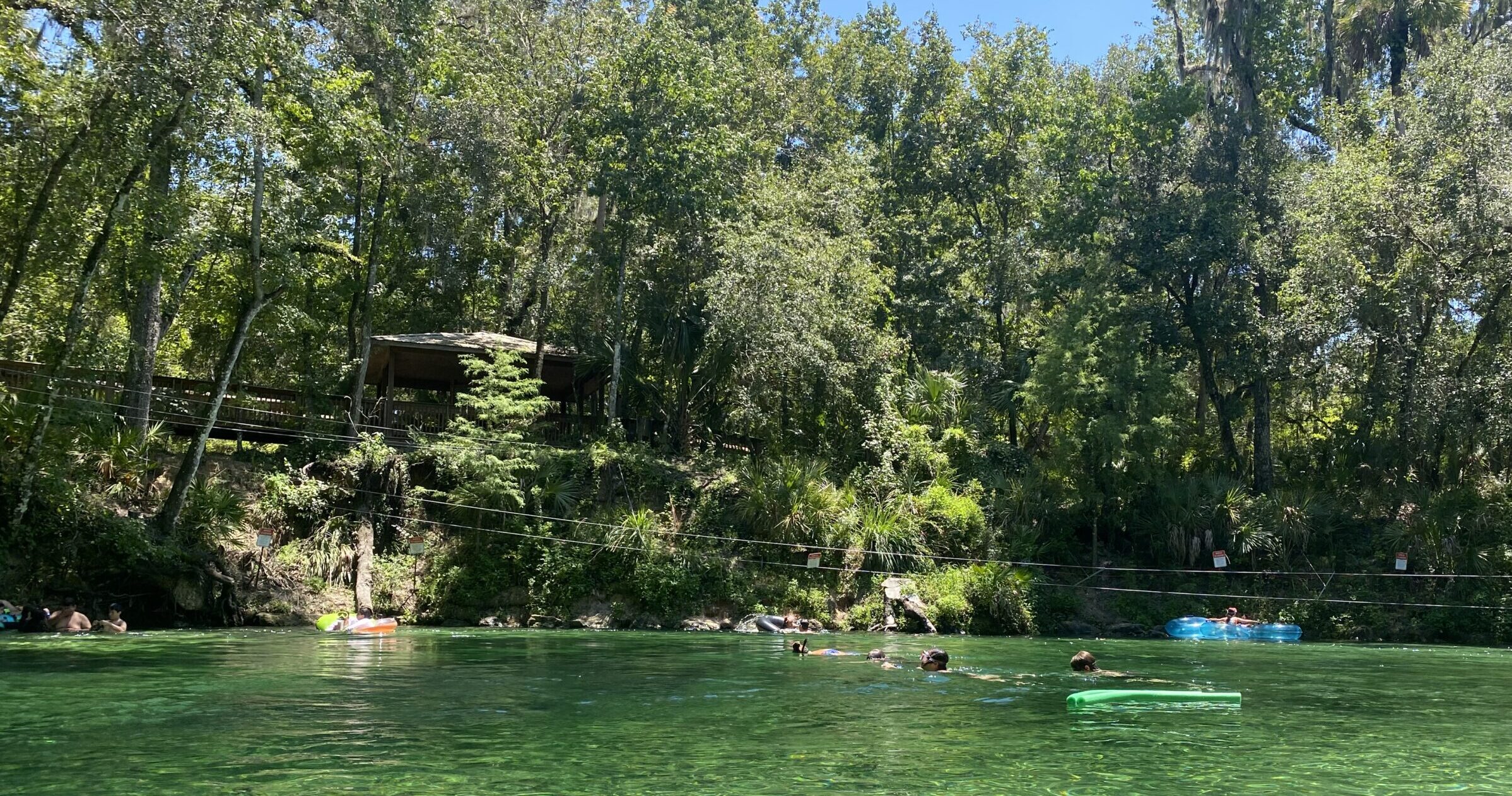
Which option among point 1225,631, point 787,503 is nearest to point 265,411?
point 787,503

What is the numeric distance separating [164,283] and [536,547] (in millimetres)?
11197

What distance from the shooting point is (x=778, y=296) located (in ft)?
92.6

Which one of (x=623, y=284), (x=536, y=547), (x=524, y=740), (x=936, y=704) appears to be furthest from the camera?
(x=623, y=284)

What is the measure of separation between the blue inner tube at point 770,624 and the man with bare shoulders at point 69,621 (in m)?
13.3

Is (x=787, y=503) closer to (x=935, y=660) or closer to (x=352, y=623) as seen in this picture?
(x=352, y=623)

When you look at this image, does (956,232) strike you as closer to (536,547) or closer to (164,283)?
(536,547)

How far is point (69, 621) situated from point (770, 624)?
44.8ft

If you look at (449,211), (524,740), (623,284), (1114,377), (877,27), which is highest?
(877,27)

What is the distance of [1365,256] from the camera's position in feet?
93.0

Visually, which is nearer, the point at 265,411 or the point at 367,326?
the point at 265,411

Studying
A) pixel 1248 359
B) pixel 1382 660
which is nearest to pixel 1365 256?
pixel 1248 359

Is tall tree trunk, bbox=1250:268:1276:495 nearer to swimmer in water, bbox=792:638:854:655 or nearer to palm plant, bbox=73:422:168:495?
swimmer in water, bbox=792:638:854:655

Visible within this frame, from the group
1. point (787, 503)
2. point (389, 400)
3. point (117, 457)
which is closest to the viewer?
point (117, 457)

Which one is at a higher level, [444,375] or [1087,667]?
[444,375]
